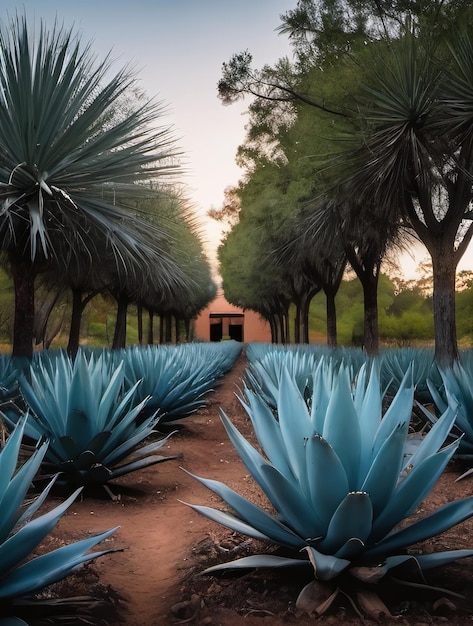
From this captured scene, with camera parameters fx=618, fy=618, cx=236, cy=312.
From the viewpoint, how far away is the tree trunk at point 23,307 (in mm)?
9773

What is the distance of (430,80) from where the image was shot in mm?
8703

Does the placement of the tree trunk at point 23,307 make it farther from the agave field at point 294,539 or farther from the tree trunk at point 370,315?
the tree trunk at point 370,315

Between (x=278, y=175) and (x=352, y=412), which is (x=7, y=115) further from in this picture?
(x=278, y=175)

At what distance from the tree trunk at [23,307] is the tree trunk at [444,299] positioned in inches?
267

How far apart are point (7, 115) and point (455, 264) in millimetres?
7930

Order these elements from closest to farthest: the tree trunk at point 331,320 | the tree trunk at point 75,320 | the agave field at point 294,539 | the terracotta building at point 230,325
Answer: the agave field at point 294,539 → the tree trunk at point 75,320 → the tree trunk at point 331,320 → the terracotta building at point 230,325

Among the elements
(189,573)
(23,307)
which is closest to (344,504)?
(189,573)

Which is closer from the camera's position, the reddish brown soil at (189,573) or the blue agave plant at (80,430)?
the reddish brown soil at (189,573)

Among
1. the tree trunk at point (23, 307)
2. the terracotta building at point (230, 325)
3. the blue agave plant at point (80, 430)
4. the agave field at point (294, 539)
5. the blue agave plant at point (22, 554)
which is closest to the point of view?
the blue agave plant at point (22, 554)

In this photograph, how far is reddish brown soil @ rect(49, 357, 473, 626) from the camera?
227 centimetres

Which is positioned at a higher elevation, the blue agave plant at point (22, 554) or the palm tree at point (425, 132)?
the palm tree at point (425, 132)

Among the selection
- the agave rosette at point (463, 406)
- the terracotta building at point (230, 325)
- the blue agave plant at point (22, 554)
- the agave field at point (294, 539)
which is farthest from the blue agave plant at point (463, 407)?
the terracotta building at point (230, 325)

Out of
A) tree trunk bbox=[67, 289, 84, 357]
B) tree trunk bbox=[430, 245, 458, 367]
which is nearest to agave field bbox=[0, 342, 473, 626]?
tree trunk bbox=[430, 245, 458, 367]

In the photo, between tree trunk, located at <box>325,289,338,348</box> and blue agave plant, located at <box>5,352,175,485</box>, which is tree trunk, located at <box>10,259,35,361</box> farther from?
tree trunk, located at <box>325,289,338,348</box>
